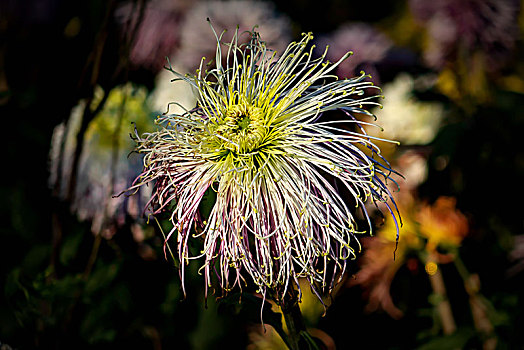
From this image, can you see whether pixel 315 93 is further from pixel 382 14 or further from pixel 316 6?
pixel 382 14

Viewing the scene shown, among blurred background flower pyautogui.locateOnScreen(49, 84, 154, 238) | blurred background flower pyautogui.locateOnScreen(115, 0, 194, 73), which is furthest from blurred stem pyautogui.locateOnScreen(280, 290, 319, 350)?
blurred background flower pyautogui.locateOnScreen(115, 0, 194, 73)

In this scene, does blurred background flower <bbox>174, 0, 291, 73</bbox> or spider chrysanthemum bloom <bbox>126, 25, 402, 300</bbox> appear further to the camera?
blurred background flower <bbox>174, 0, 291, 73</bbox>

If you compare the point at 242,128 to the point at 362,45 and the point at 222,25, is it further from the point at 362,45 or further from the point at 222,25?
the point at 362,45

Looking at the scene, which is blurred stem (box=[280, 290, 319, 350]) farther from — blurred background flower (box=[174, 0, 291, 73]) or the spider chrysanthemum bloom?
blurred background flower (box=[174, 0, 291, 73])

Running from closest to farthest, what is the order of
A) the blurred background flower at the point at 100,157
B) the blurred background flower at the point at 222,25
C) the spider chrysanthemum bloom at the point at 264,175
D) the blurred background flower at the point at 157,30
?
the spider chrysanthemum bloom at the point at 264,175 → the blurred background flower at the point at 100,157 → the blurred background flower at the point at 222,25 → the blurred background flower at the point at 157,30

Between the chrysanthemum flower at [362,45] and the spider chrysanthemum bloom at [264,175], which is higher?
the chrysanthemum flower at [362,45]

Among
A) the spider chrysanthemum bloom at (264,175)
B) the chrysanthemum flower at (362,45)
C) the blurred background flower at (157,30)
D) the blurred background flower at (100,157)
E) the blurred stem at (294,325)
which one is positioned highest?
the blurred background flower at (157,30)

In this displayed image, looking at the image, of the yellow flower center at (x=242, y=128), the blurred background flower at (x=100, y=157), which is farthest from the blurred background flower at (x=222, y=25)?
the yellow flower center at (x=242, y=128)

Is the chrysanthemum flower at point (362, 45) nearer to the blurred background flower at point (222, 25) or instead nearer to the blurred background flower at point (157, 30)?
the blurred background flower at point (222, 25)
